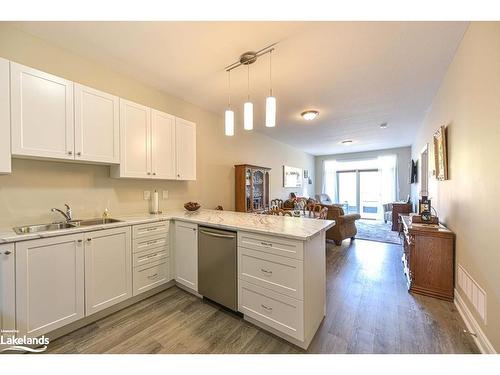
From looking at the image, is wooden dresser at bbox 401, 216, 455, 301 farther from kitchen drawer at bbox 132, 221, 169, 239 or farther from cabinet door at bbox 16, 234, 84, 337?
cabinet door at bbox 16, 234, 84, 337

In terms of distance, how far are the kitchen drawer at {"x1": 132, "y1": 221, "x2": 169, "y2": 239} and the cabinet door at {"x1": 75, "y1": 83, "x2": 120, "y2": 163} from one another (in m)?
0.78

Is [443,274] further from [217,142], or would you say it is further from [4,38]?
[4,38]

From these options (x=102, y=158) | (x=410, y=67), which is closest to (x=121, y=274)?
(x=102, y=158)

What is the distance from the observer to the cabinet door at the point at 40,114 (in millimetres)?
1616

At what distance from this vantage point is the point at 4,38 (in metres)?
1.75

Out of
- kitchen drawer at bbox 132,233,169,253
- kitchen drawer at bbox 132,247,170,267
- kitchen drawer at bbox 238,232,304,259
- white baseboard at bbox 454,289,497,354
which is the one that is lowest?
white baseboard at bbox 454,289,497,354

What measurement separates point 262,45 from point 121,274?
2672mm

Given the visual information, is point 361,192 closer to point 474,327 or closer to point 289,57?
point 474,327

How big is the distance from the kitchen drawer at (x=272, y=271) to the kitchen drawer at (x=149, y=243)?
109 cm

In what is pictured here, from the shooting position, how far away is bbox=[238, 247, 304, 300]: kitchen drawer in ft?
4.99

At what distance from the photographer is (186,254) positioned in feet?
7.81

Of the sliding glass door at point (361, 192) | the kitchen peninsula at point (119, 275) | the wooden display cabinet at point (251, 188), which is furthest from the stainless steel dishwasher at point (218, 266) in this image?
the sliding glass door at point (361, 192)

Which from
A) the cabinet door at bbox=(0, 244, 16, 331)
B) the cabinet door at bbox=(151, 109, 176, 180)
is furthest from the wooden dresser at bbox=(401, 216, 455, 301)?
the cabinet door at bbox=(0, 244, 16, 331)

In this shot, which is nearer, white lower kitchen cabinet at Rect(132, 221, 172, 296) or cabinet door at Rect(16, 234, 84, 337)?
cabinet door at Rect(16, 234, 84, 337)
